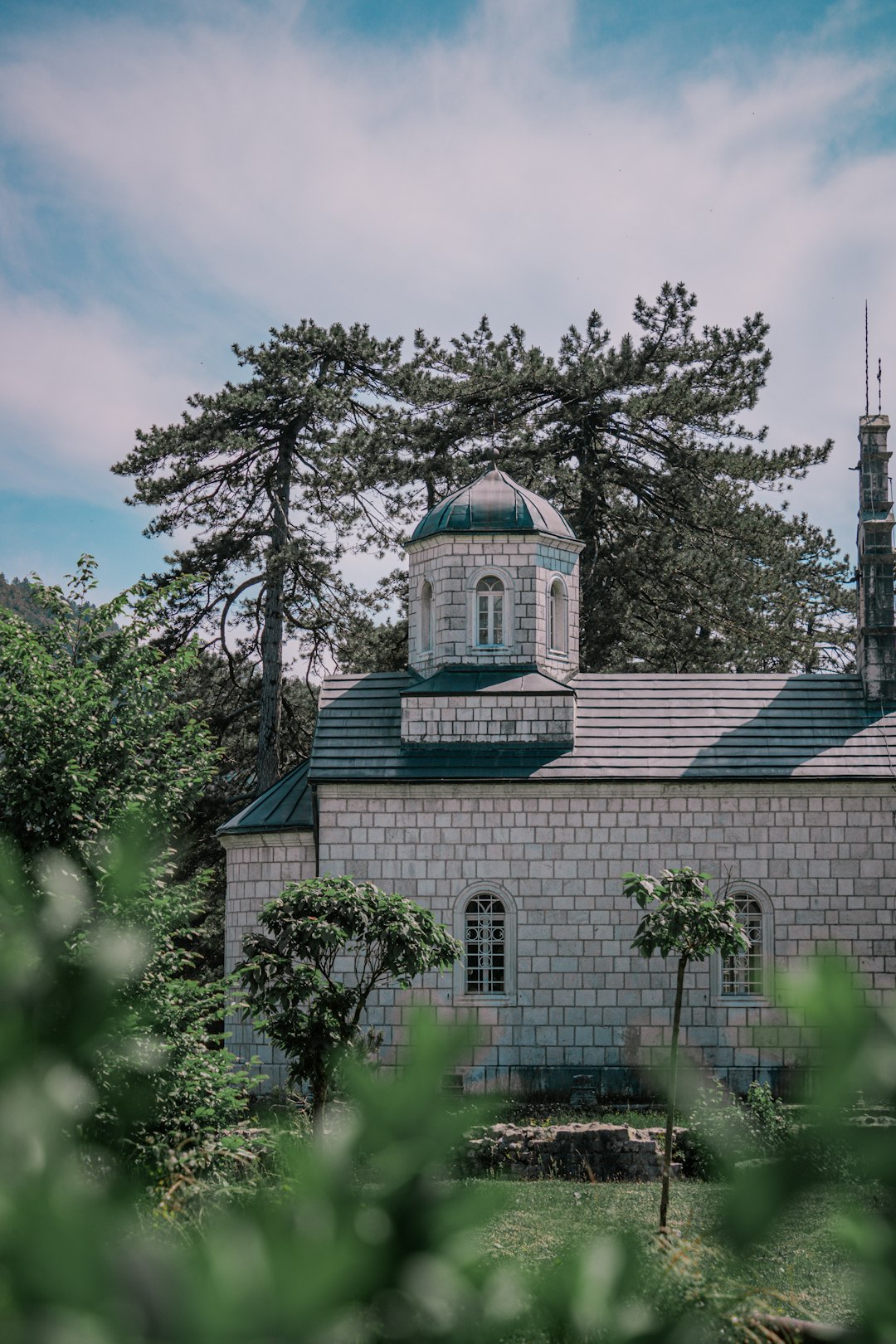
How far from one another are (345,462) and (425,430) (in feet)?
5.51

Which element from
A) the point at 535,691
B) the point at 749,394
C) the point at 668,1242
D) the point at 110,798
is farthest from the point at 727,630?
the point at 668,1242

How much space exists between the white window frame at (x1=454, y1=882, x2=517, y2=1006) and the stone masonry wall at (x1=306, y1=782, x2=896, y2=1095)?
2 cm

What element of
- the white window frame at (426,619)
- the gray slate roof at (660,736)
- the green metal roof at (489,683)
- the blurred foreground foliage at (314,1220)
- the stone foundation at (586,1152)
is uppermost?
the white window frame at (426,619)

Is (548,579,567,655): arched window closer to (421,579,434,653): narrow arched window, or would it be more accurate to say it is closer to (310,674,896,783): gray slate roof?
(310,674,896,783): gray slate roof

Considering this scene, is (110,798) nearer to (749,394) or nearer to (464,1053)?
(464,1053)

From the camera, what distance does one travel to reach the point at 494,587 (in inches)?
717

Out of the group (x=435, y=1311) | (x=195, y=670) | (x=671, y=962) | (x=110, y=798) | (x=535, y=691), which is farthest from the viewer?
(x=195, y=670)

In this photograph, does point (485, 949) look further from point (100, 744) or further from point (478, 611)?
point (100, 744)

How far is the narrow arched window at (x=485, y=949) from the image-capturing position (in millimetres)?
16047

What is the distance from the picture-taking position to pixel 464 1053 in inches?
33.8

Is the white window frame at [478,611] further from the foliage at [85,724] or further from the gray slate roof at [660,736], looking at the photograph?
the foliage at [85,724]

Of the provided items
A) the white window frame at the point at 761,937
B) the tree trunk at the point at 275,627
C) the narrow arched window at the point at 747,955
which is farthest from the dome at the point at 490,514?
the tree trunk at the point at 275,627

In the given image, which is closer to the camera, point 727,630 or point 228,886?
A: point 228,886

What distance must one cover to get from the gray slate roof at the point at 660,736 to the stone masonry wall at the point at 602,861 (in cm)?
22
